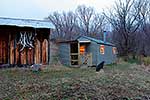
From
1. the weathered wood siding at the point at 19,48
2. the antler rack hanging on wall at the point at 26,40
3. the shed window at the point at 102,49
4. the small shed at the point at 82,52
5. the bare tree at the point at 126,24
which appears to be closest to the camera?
the weathered wood siding at the point at 19,48

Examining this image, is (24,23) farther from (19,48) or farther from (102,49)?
(102,49)

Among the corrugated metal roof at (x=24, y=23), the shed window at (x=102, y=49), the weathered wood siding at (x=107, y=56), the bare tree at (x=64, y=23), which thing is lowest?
the weathered wood siding at (x=107, y=56)

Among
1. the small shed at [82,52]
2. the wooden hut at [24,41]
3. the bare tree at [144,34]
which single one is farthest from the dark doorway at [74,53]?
the bare tree at [144,34]

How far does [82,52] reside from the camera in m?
24.6

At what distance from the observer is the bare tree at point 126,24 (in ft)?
115

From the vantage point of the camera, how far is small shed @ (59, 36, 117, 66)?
23078mm

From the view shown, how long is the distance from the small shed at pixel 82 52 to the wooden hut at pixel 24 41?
4.58m

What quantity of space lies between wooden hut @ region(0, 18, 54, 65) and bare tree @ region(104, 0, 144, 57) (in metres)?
17.7

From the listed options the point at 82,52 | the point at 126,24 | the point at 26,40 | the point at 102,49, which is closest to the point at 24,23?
the point at 26,40

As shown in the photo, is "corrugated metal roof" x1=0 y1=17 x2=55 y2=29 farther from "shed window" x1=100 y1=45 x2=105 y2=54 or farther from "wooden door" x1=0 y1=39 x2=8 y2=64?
"shed window" x1=100 y1=45 x2=105 y2=54

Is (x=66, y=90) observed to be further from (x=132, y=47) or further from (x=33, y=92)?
(x=132, y=47)

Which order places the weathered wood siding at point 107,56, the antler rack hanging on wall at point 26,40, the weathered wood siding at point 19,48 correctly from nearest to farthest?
the weathered wood siding at point 19,48
the antler rack hanging on wall at point 26,40
the weathered wood siding at point 107,56

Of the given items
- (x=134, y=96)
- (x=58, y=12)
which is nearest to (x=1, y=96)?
(x=134, y=96)

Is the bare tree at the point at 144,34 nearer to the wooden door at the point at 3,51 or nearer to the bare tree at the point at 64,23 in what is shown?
the bare tree at the point at 64,23
